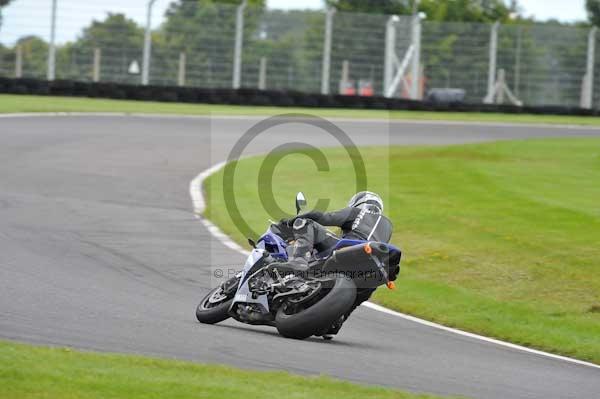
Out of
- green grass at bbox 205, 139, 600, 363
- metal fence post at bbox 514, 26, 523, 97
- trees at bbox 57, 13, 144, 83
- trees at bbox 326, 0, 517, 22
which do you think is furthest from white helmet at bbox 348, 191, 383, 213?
trees at bbox 326, 0, 517, 22

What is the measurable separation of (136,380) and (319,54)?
1068 inches

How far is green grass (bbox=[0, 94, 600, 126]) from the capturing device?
87.5ft

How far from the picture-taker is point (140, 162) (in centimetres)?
2025

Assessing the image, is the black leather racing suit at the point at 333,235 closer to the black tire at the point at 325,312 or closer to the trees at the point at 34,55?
the black tire at the point at 325,312

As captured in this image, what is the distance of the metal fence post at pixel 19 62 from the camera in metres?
28.4

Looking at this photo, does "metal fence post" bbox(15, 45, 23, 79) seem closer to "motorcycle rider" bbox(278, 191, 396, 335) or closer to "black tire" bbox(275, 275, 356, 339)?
"motorcycle rider" bbox(278, 191, 396, 335)

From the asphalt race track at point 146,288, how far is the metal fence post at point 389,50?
12381 millimetres

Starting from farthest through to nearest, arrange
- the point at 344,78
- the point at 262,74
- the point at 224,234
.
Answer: the point at 344,78 < the point at 262,74 < the point at 224,234

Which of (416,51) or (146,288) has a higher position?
(416,51)

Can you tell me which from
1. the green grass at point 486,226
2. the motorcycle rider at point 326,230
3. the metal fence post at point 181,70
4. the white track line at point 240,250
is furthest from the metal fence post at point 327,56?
the motorcycle rider at point 326,230

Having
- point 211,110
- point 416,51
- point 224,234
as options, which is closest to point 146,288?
point 224,234

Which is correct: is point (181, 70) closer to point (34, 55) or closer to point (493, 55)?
point (34, 55)

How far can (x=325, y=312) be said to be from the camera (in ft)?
27.5

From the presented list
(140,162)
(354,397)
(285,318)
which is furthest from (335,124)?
(354,397)
